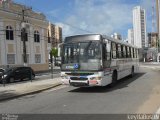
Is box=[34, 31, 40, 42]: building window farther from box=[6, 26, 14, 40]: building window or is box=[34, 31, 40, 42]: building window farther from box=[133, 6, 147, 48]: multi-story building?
box=[133, 6, 147, 48]: multi-story building

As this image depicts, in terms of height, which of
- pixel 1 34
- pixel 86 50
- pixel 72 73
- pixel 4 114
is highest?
pixel 1 34

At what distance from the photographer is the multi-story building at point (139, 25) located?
374 feet

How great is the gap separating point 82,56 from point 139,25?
103 m

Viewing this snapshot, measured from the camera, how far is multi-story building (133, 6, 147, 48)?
114 meters

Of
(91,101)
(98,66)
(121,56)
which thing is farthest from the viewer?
(121,56)

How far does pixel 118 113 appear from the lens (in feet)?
32.0

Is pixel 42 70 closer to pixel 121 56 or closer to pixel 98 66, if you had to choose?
pixel 121 56

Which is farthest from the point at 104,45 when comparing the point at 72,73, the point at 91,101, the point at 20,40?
the point at 20,40

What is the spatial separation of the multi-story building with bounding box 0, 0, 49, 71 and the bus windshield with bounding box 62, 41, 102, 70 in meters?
30.8

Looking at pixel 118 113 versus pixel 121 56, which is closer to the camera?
pixel 118 113

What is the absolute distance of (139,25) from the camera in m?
115

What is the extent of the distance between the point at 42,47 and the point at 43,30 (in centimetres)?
308

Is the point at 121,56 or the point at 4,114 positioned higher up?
the point at 121,56

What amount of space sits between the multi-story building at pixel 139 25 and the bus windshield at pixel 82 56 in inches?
3893
